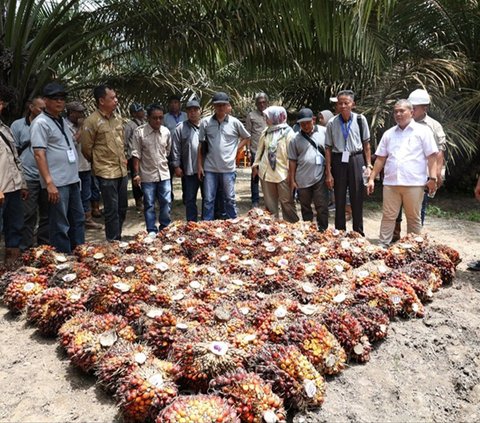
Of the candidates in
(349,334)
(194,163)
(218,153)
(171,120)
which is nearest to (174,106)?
(171,120)

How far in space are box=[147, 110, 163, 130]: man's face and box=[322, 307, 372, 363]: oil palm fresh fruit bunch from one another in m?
3.57

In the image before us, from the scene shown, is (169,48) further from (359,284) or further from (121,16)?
(359,284)

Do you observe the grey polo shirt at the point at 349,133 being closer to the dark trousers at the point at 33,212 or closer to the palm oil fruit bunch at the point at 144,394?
the dark trousers at the point at 33,212

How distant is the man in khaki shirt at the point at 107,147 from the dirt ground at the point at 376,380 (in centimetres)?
193

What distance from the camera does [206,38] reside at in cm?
586

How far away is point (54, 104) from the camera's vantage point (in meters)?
4.38

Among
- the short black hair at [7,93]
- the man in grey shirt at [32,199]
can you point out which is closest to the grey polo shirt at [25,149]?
the man in grey shirt at [32,199]

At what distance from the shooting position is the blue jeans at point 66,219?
4.52 metres

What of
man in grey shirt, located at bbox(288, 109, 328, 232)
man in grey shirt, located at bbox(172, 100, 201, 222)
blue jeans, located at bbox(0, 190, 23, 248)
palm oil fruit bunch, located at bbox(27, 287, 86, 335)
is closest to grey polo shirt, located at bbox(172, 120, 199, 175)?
man in grey shirt, located at bbox(172, 100, 201, 222)

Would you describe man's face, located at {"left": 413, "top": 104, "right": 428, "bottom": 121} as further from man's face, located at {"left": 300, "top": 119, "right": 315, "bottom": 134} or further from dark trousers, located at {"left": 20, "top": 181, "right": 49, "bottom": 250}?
dark trousers, located at {"left": 20, "top": 181, "right": 49, "bottom": 250}

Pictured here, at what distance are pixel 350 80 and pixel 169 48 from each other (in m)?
3.96

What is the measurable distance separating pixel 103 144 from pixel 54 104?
815 millimetres

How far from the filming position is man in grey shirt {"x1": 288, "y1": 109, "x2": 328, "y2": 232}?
5535 mm

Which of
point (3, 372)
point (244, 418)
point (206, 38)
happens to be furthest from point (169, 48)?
point (244, 418)
